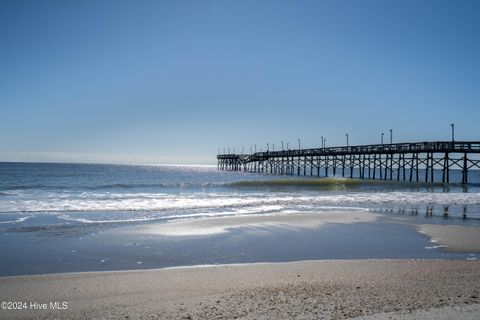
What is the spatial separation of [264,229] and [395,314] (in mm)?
8209

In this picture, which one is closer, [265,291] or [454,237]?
[265,291]

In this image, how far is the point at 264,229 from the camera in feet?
43.5

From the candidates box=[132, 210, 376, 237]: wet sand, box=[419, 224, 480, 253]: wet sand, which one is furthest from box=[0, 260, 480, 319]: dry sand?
box=[132, 210, 376, 237]: wet sand

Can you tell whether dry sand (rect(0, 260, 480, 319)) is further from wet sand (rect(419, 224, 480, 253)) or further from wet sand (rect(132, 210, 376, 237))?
wet sand (rect(132, 210, 376, 237))

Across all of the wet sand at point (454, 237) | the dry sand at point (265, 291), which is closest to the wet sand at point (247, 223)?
the wet sand at point (454, 237)

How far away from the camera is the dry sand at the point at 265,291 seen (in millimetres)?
5332

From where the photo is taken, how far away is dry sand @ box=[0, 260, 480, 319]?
5.33 meters

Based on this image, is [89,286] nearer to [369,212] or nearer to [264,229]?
[264,229]

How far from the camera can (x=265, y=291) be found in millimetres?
6312

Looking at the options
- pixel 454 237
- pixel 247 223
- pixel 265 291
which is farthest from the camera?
pixel 247 223

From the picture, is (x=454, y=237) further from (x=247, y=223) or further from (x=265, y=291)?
(x=265, y=291)

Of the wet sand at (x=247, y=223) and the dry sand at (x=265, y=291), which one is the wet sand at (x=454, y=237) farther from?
the wet sand at (x=247, y=223)

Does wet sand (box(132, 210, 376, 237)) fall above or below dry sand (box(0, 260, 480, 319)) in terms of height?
below

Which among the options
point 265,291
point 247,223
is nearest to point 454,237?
point 247,223
